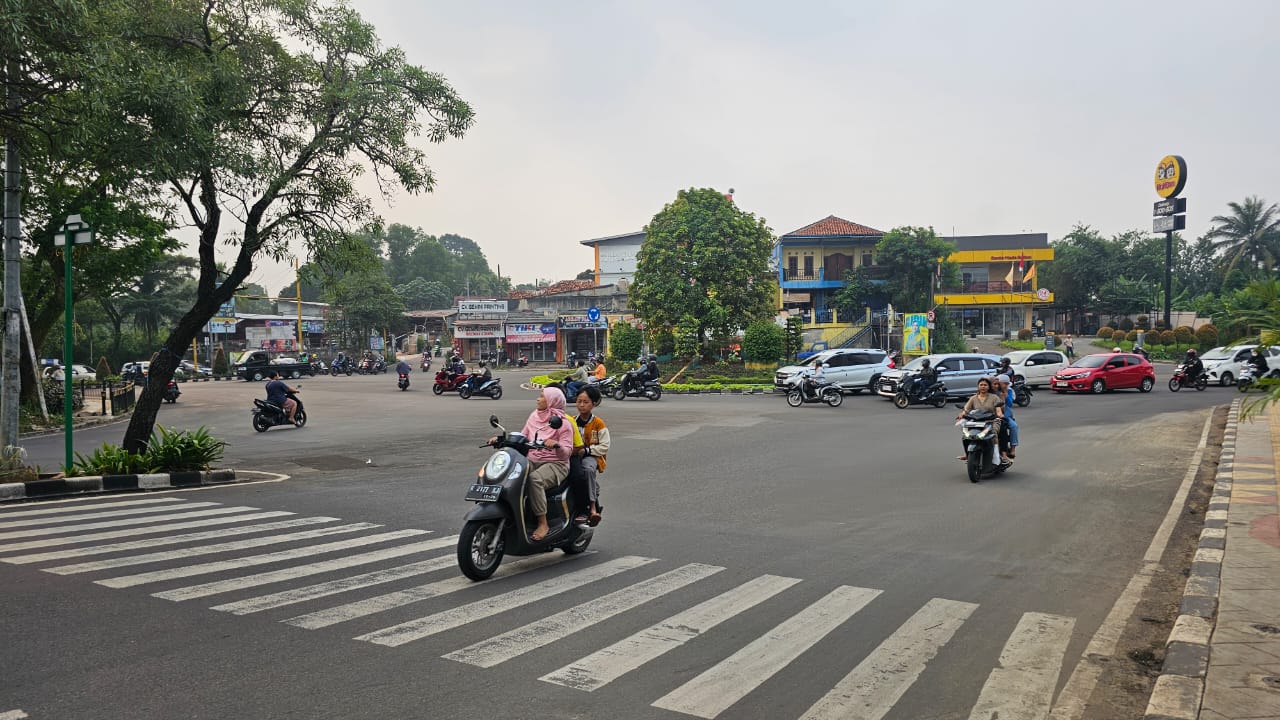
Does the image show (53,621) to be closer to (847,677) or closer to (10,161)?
(847,677)

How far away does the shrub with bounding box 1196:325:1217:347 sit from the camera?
45812 millimetres

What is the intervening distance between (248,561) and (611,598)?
11.0 feet

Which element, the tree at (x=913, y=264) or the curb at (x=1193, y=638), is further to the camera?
the tree at (x=913, y=264)

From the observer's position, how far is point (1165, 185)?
4984 centimetres

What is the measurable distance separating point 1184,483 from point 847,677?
9.45 metres

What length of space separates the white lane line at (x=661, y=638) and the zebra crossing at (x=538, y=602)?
1 cm

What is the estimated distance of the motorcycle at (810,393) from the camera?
1009 inches

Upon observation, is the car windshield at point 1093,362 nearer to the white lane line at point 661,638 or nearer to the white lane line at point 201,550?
the white lane line at point 661,638

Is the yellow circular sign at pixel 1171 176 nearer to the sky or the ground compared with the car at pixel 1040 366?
nearer to the sky

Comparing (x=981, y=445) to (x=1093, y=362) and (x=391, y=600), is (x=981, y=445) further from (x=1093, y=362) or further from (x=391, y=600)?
(x=1093, y=362)

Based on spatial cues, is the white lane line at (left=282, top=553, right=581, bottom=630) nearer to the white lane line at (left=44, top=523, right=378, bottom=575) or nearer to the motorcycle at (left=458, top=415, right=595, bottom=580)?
the motorcycle at (left=458, top=415, right=595, bottom=580)

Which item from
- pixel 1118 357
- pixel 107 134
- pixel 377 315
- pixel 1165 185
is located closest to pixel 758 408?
pixel 1118 357

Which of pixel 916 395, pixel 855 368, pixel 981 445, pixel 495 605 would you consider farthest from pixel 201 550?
pixel 855 368

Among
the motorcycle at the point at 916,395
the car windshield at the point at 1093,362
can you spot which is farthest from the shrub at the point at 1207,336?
the motorcycle at the point at 916,395
